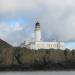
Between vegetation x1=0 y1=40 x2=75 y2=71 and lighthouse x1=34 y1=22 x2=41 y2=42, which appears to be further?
lighthouse x1=34 y1=22 x2=41 y2=42

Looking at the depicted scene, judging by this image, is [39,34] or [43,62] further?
[39,34]

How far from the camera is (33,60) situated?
131ft

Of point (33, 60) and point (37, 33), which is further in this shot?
point (37, 33)

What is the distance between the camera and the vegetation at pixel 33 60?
39500 mm

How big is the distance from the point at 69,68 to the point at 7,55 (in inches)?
205

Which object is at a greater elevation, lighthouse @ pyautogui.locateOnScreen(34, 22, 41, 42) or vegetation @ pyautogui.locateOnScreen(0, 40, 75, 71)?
lighthouse @ pyautogui.locateOnScreen(34, 22, 41, 42)

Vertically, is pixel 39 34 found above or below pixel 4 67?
above

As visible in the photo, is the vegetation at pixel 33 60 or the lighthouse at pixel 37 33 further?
the lighthouse at pixel 37 33

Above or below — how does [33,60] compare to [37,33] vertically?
below

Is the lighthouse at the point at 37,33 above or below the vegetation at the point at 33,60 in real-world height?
above

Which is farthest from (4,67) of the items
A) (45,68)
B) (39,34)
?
(39,34)

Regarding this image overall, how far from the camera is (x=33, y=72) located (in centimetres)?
3931

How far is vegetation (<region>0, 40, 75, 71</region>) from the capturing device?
130 feet

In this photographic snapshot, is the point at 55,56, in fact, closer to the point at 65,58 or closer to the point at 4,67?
the point at 65,58
